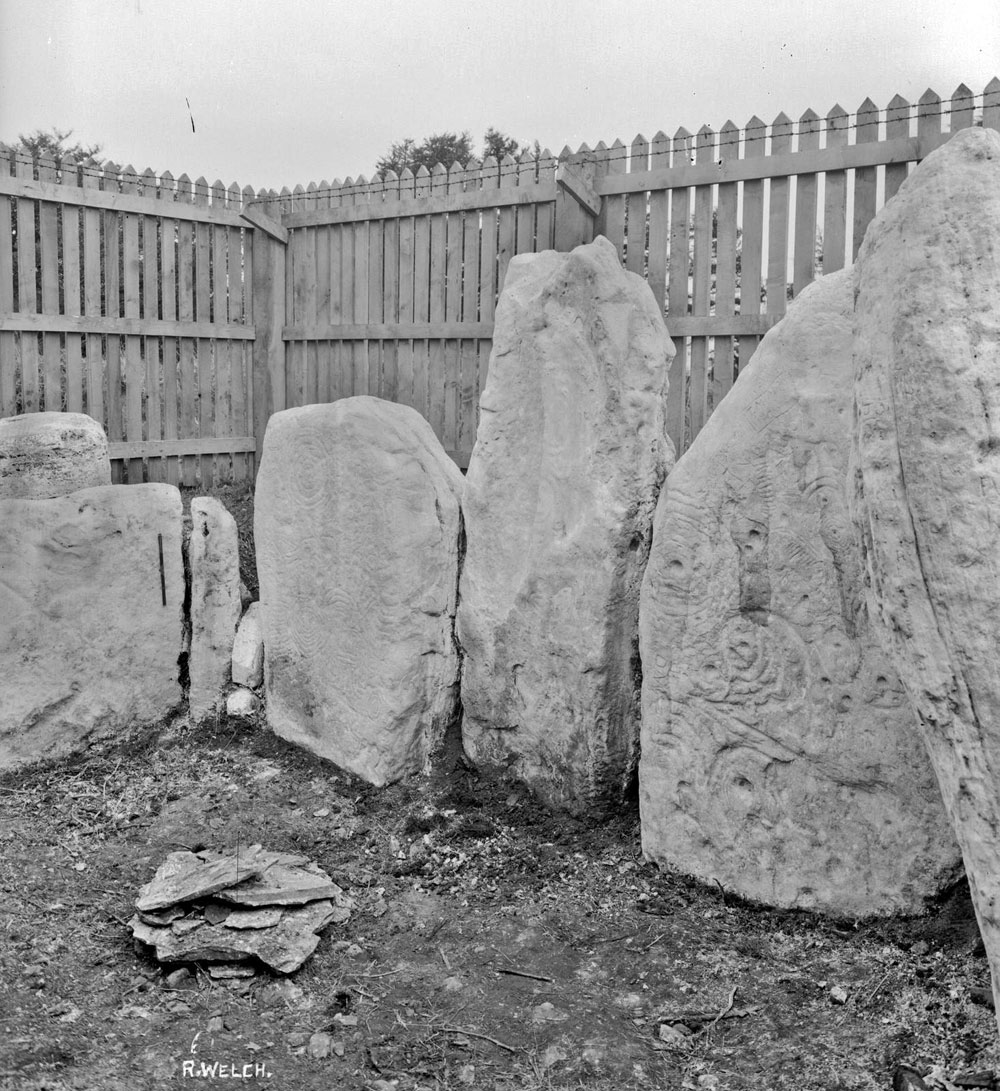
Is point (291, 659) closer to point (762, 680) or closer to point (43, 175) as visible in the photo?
point (762, 680)

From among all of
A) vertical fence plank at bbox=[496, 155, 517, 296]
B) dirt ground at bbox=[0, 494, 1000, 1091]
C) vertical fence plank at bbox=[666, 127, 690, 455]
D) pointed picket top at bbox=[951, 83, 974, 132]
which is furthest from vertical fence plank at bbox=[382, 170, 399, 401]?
dirt ground at bbox=[0, 494, 1000, 1091]

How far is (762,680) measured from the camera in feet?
10.4

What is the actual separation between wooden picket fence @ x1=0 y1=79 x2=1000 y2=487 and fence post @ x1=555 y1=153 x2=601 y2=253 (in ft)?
0.04

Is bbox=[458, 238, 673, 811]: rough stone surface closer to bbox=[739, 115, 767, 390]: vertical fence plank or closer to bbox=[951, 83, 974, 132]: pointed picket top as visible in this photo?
bbox=[739, 115, 767, 390]: vertical fence plank

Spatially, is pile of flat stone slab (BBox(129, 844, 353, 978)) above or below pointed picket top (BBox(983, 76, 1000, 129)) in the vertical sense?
below

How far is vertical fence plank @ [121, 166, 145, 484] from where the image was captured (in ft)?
23.5

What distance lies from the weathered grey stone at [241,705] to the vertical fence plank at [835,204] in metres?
3.28

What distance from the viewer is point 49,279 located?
6.88 m

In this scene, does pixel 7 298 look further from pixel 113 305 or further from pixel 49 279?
pixel 113 305

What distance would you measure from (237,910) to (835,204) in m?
4.07

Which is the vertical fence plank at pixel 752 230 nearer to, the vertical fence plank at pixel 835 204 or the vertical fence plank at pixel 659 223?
the vertical fence plank at pixel 835 204

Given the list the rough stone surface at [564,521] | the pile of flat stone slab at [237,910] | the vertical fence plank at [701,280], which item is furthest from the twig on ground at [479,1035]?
the vertical fence plank at [701,280]

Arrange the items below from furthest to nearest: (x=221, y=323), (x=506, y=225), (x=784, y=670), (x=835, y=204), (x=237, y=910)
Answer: (x=221, y=323), (x=506, y=225), (x=835, y=204), (x=237, y=910), (x=784, y=670)

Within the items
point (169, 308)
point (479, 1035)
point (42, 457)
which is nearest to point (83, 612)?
point (42, 457)
